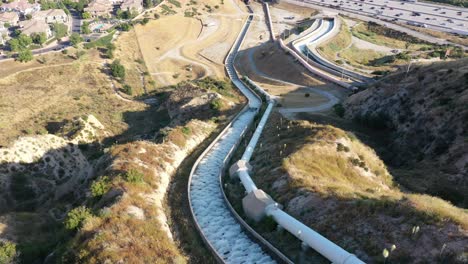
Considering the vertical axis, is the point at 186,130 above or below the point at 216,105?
above

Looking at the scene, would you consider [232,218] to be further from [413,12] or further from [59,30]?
[413,12]

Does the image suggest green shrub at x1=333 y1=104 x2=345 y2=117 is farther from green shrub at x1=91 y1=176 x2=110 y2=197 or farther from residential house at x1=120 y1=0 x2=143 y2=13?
residential house at x1=120 y1=0 x2=143 y2=13

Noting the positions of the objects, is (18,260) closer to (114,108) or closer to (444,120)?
(444,120)

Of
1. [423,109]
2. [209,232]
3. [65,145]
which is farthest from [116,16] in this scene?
[209,232]

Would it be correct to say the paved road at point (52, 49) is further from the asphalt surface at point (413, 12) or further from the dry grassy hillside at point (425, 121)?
the asphalt surface at point (413, 12)

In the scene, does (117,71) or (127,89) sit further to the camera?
(117,71)

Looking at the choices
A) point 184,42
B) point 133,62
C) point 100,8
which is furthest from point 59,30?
point 184,42

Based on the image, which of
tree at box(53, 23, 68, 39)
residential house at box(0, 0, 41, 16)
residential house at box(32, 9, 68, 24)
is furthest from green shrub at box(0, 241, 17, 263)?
residential house at box(0, 0, 41, 16)

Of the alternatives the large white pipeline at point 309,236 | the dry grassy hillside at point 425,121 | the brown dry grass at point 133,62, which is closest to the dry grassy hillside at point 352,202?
the large white pipeline at point 309,236

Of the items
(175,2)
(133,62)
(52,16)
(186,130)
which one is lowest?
(133,62)
